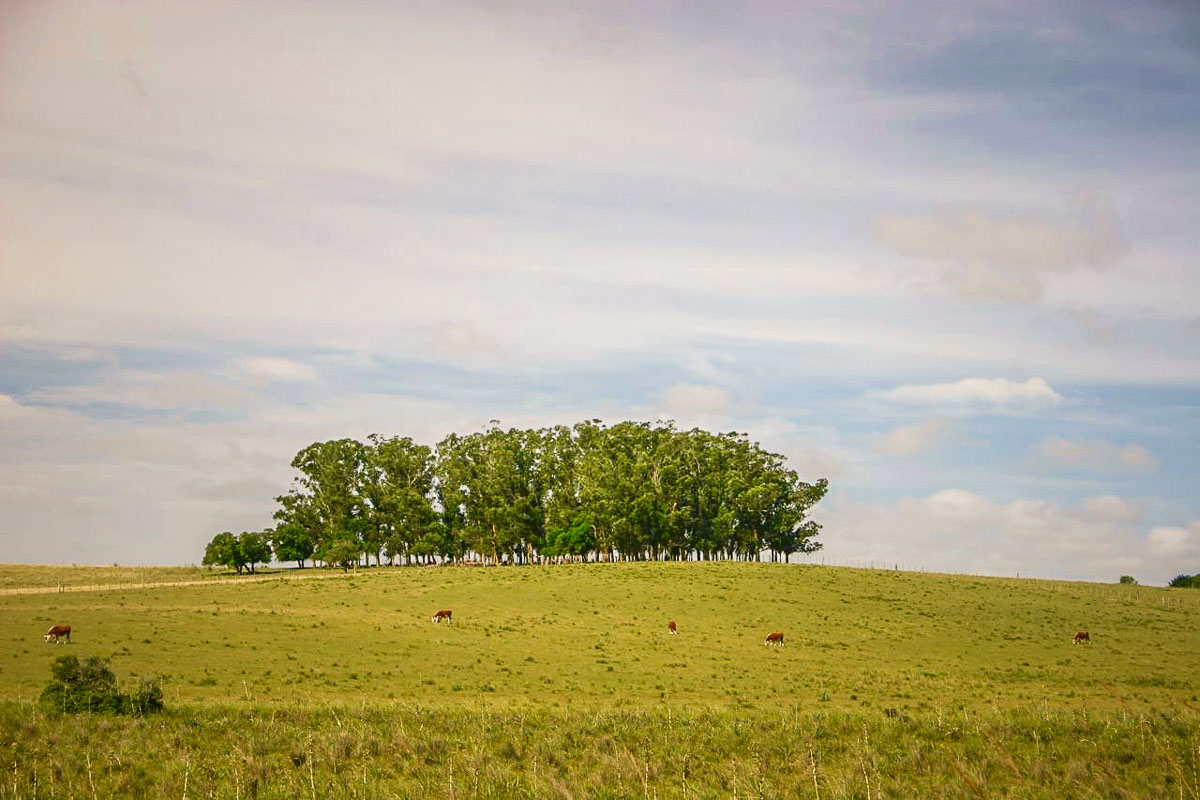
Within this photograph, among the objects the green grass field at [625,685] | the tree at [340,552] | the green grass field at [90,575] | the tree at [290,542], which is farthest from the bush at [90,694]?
the tree at [290,542]

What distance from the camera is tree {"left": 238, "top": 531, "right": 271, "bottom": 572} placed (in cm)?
11288

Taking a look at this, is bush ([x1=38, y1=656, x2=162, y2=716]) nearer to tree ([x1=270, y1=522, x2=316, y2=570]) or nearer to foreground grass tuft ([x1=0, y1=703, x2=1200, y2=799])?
foreground grass tuft ([x1=0, y1=703, x2=1200, y2=799])

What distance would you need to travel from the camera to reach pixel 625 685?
47312 mm

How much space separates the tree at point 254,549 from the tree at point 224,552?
45 centimetres

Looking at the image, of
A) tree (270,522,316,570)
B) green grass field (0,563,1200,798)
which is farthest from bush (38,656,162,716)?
tree (270,522,316,570)

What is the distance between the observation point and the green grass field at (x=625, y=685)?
2180cm

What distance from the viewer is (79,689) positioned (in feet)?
107

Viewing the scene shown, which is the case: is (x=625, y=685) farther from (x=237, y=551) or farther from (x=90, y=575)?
(x=90, y=575)

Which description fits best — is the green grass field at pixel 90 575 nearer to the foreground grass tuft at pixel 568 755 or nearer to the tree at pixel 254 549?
the tree at pixel 254 549

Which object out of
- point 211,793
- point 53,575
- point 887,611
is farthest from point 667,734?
point 53,575

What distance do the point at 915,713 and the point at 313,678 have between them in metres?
29.4

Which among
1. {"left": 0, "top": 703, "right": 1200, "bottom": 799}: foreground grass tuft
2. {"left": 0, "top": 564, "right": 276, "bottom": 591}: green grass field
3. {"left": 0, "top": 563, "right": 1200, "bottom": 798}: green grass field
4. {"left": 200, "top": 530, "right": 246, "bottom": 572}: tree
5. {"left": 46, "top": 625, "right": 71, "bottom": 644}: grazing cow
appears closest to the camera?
{"left": 0, "top": 703, "right": 1200, "bottom": 799}: foreground grass tuft

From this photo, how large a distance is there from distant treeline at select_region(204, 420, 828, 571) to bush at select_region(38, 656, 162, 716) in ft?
261

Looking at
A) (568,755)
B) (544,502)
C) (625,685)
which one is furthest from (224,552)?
(568,755)
